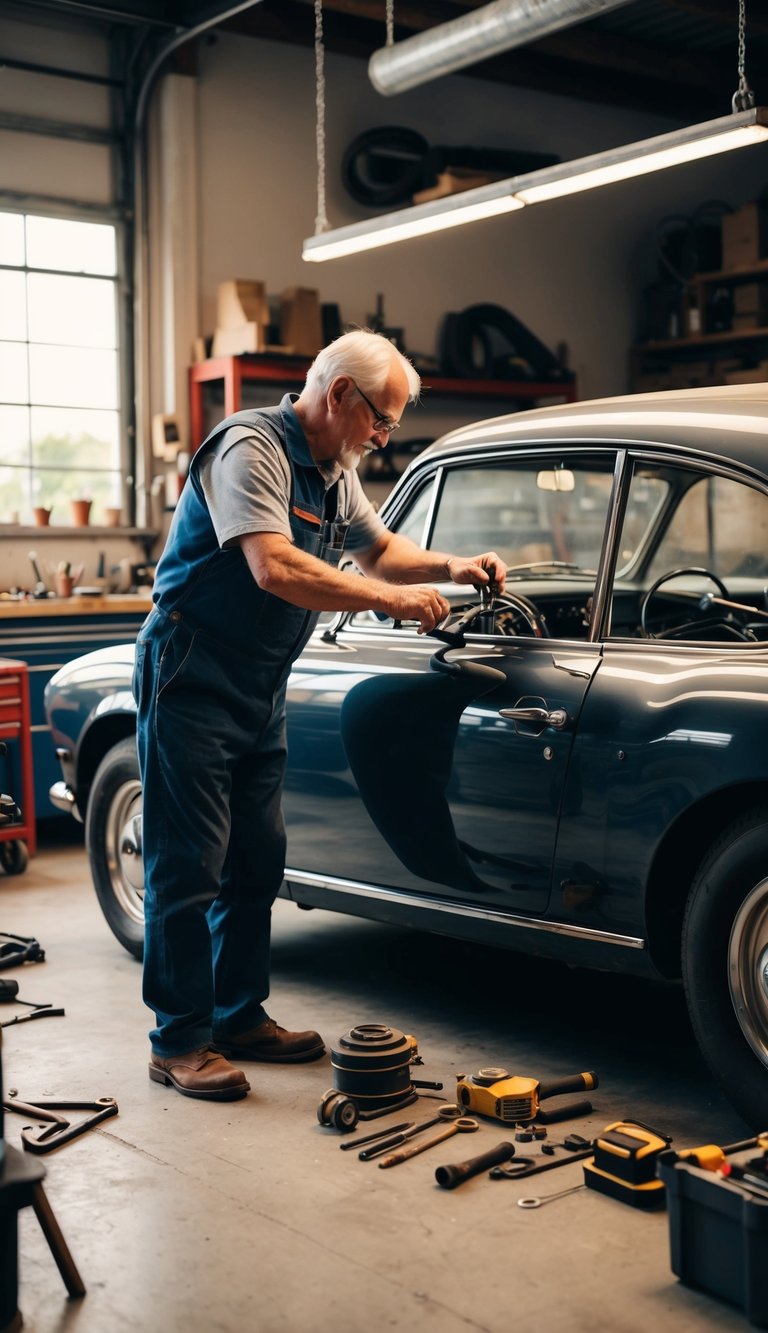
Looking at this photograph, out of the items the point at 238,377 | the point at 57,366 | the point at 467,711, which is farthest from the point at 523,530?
the point at 57,366

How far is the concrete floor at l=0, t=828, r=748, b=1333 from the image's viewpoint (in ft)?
8.22

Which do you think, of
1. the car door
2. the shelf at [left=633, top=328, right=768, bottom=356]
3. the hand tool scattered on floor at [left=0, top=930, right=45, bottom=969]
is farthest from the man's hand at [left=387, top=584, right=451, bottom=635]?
the shelf at [left=633, top=328, right=768, bottom=356]

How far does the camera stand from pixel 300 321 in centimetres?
831

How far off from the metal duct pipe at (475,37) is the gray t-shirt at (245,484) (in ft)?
9.99

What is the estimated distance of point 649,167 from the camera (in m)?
5.41

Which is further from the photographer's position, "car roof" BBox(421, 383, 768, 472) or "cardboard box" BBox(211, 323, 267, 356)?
"cardboard box" BBox(211, 323, 267, 356)

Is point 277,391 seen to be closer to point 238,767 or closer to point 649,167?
point 649,167

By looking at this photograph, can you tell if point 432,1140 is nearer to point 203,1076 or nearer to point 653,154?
point 203,1076

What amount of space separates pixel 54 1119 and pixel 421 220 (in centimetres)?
427

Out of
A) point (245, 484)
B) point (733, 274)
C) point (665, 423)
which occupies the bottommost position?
point (245, 484)

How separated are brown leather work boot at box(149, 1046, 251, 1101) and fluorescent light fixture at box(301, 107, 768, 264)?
3.36 meters

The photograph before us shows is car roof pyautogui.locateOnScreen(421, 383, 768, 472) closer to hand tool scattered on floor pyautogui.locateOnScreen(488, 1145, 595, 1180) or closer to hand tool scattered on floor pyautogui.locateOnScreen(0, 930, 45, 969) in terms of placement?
hand tool scattered on floor pyautogui.locateOnScreen(488, 1145, 595, 1180)

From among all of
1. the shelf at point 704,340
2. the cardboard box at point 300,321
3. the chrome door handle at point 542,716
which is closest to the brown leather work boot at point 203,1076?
the chrome door handle at point 542,716

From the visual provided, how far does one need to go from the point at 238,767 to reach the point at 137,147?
18.3ft
